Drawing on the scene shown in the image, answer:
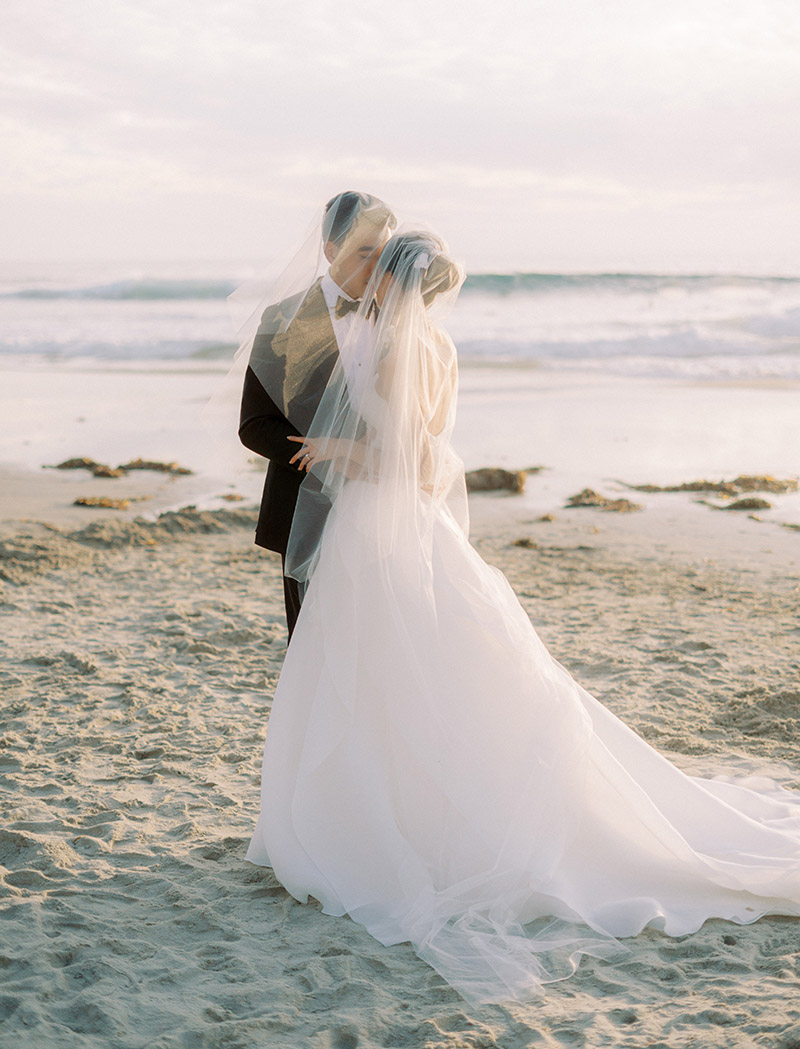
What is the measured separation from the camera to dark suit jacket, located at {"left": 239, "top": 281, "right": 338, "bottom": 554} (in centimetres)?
298

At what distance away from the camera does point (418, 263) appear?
9.11 feet

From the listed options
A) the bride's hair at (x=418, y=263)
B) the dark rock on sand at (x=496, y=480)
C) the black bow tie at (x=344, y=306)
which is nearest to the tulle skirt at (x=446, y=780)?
the black bow tie at (x=344, y=306)

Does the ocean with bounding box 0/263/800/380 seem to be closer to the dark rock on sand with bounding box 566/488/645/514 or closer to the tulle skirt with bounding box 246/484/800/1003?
the dark rock on sand with bounding box 566/488/645/514

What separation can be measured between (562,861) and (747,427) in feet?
31.8

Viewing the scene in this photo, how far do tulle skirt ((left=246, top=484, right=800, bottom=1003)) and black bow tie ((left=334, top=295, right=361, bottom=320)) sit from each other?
1.71 feet

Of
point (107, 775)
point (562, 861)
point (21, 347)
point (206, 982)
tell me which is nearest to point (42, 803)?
point (107, 775)

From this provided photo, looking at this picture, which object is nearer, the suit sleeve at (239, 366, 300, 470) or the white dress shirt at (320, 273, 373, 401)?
the white dress shirt at (320, 273, 373, 401)

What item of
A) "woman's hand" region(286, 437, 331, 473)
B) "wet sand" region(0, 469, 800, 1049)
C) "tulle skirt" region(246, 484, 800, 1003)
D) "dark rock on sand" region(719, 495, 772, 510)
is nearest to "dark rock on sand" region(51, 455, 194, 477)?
"wet sand" region(0, 469, 800, 1049)

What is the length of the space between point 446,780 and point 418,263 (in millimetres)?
1477

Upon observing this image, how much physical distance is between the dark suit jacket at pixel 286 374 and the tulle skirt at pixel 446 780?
275 mm

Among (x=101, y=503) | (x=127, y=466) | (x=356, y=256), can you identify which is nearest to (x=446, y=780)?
(x=356, y=256)

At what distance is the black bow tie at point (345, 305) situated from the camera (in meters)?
2.94

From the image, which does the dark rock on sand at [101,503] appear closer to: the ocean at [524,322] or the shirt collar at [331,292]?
the shirt collar at [331,292]

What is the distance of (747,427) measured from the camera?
11703 millimetres
